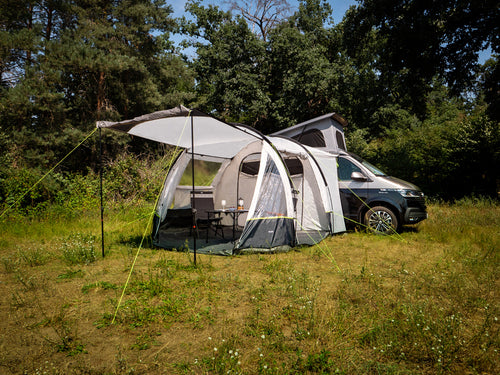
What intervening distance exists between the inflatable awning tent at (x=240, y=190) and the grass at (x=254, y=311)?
0.53m

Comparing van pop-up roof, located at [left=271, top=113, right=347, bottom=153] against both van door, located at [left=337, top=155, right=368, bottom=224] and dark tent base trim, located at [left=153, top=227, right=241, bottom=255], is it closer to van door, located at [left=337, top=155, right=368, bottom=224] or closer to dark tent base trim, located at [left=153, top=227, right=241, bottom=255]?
van door, located at [left=337, top=155, right=368, bottom=224]

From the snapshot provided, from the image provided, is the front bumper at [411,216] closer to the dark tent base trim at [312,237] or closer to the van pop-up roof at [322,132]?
the dark tent base trim at [312,237]

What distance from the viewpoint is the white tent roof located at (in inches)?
193

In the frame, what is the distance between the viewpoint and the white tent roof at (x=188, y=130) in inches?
193

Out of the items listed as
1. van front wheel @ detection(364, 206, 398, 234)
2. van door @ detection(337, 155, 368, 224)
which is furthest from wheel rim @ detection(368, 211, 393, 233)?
van door @ detection(337, 155, 368, 224)

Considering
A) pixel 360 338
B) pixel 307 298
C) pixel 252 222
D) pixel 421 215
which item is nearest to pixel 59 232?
pixel 252 222

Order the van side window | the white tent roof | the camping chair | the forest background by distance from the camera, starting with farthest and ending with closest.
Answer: the forest background → the van side window → the camping chair → the white tent roof

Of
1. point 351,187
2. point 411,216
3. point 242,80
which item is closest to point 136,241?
point 351,187

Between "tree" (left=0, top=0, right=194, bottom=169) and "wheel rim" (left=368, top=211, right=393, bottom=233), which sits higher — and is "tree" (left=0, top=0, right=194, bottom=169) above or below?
above

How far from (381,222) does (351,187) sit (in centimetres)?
107

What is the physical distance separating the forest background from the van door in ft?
19.3

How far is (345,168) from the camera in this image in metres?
7.83

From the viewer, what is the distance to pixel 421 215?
711 cm

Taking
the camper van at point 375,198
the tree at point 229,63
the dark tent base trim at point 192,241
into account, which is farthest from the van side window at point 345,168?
the tree at point 229,63
